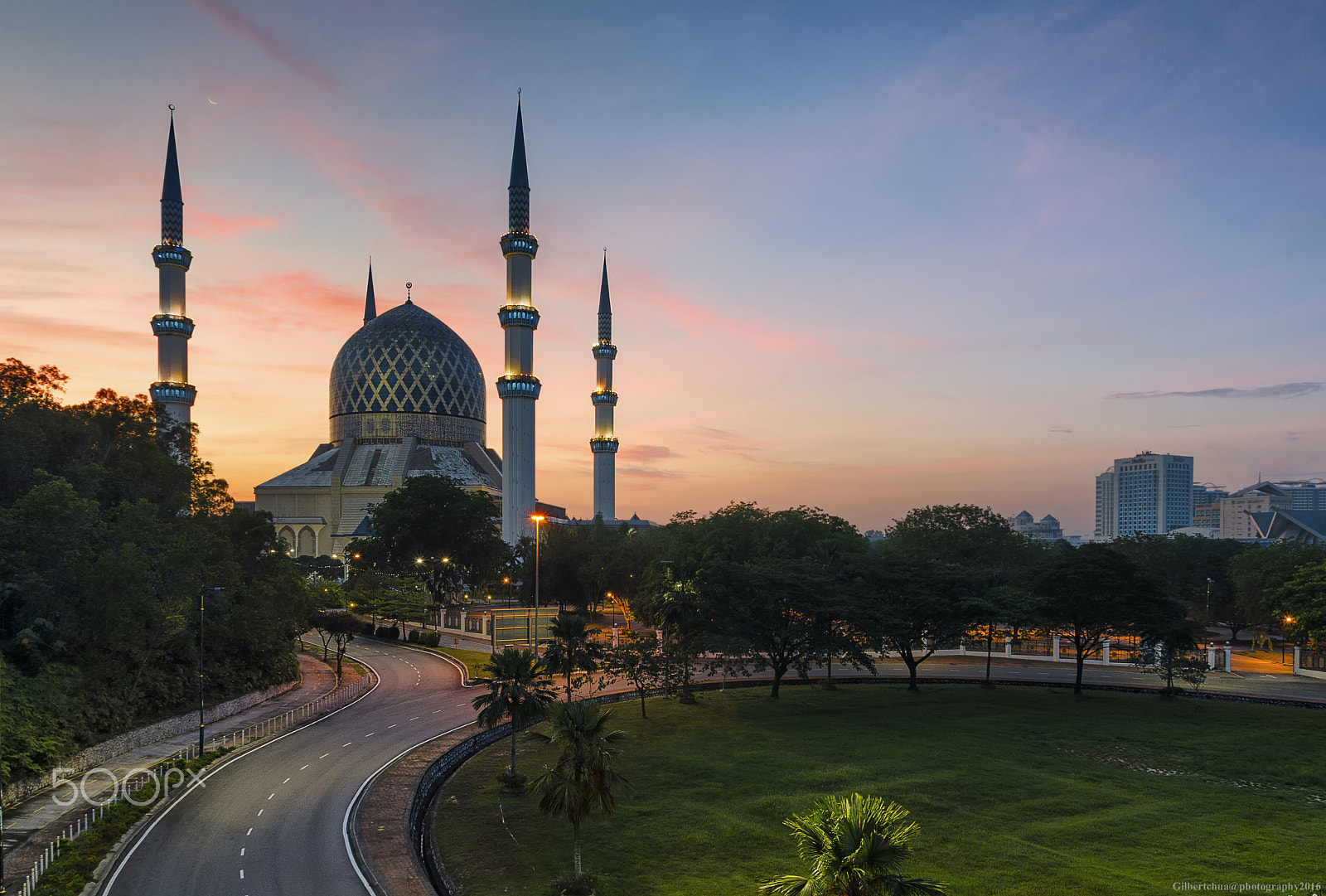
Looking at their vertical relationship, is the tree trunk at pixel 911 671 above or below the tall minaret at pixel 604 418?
below

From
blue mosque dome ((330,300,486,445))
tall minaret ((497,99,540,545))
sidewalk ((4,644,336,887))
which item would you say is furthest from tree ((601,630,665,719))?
blue mosque dome ((330,300,486,445))

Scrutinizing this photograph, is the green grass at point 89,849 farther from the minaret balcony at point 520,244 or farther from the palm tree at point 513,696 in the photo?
the minaret balcony at point 520,244

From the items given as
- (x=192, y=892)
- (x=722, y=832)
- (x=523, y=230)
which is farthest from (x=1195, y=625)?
(x=523, y=230)

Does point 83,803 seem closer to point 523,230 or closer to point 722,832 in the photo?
point 722,832

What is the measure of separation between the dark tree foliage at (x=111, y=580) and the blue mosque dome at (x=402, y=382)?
229 feet

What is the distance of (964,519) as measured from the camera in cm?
7388

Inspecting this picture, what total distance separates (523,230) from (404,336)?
39648 mm

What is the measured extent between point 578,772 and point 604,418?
92181 millimetres

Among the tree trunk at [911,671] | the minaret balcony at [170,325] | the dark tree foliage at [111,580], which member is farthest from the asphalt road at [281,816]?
the minaret balcony at [170,325]

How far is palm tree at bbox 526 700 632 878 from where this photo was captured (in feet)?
68.9

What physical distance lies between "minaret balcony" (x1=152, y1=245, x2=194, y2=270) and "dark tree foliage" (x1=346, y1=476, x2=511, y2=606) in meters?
31.9

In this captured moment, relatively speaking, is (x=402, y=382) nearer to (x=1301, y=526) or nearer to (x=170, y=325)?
(x=170, y=325)

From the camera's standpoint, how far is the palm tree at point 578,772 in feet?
68.9

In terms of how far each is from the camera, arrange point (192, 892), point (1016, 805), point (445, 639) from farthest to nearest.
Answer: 1. point (445, 639)
2. point (1016, 805)
3. point (192, 892)
